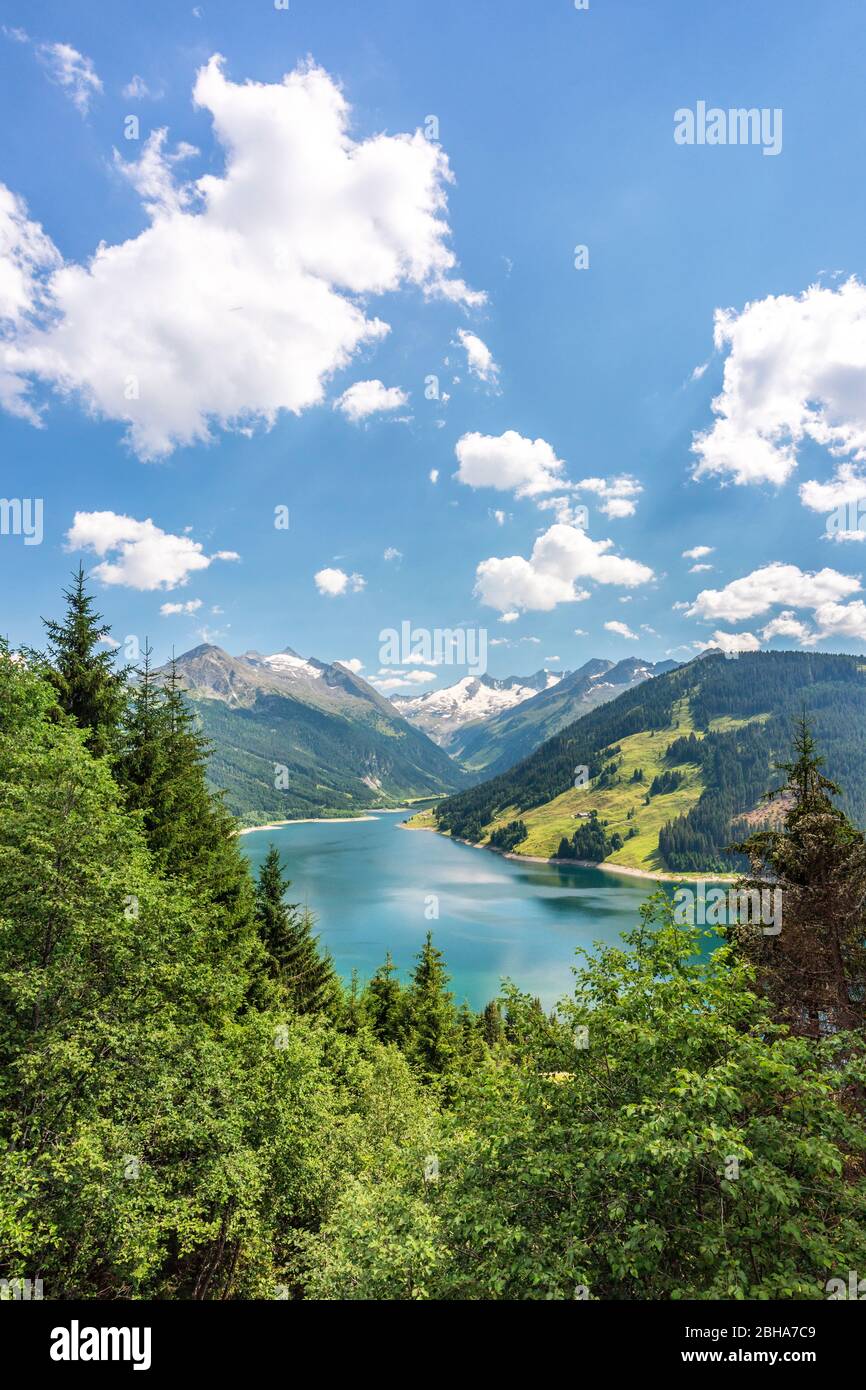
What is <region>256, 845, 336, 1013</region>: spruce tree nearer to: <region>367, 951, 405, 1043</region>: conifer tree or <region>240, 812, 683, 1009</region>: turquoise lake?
<region>367, 951, 405, 1043</region>: conifer tree

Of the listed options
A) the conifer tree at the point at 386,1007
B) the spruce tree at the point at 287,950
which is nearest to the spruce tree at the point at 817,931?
the spruce tree at the point at 287,950

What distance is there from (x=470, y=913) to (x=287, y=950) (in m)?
96.1

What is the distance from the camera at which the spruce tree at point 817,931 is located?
1705cm

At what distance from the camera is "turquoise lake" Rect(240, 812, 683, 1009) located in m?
85.8

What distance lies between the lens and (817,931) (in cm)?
1753

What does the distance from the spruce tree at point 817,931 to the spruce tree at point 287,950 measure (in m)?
23.9

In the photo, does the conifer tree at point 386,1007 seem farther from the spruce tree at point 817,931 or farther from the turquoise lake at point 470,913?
the spruce tree at point 817,931

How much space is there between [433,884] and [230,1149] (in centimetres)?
14495

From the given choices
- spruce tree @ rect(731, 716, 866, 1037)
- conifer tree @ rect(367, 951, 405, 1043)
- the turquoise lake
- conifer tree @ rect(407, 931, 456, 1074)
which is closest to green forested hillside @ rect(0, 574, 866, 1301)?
spruce tree @ rect(731, 716, 866, 1037)

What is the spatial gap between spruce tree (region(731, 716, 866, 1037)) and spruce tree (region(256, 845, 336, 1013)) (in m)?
23.9

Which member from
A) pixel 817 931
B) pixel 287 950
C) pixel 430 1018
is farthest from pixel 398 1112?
pixel 817 931

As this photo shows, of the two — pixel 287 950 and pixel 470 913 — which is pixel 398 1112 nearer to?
pixel 287 950

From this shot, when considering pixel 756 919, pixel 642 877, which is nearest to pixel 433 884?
pixel 642 877

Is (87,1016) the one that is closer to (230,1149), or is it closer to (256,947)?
(230,1149)
